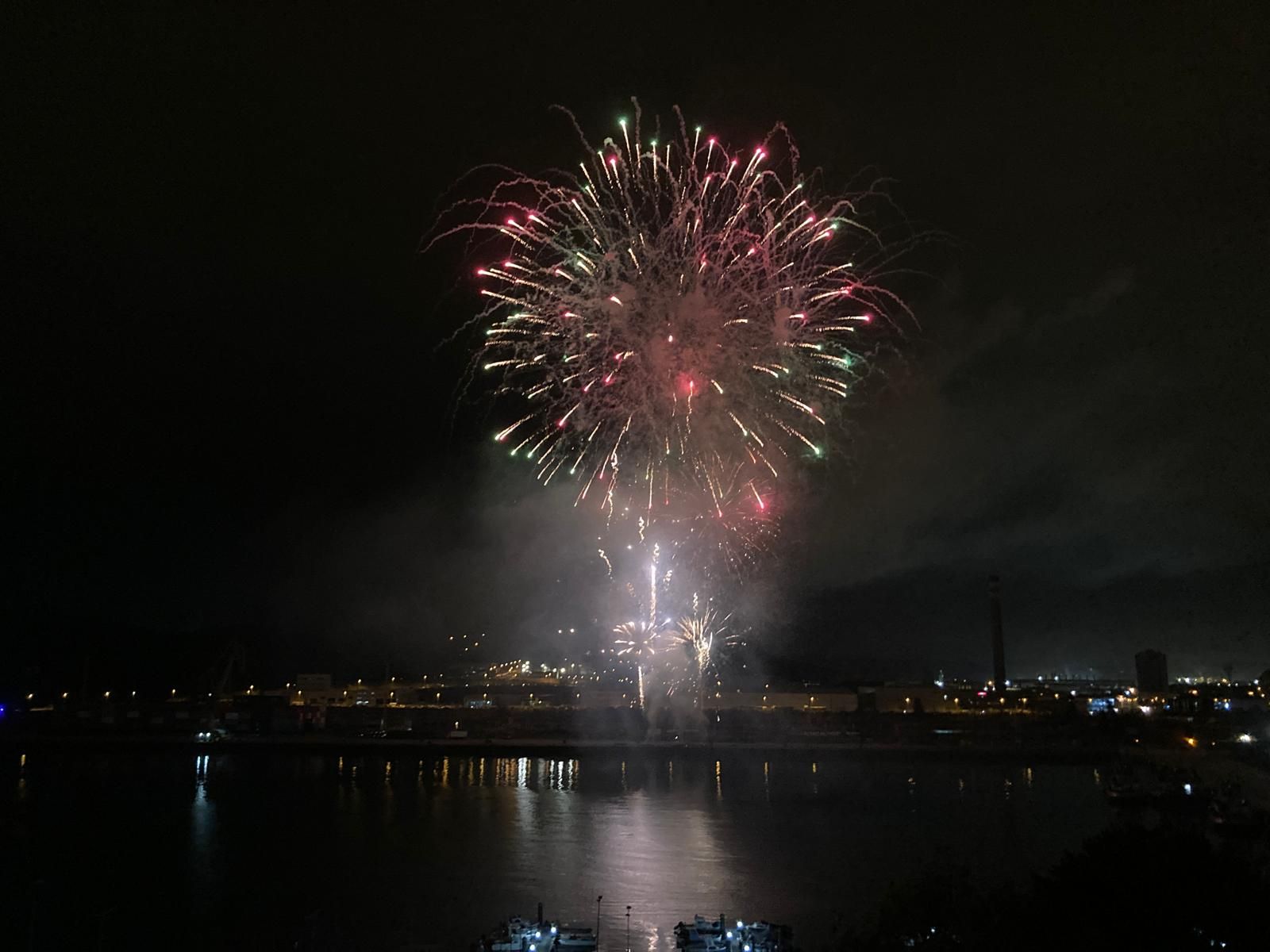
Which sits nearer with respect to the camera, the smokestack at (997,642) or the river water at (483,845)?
the river water at (483,845)

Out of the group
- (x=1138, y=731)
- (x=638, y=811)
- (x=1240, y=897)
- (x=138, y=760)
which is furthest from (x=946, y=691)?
(x=1240, y=897)

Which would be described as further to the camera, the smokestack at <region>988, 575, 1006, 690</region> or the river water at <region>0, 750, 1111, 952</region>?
the smokestack at <region>988, 575, 1006, 690</region>

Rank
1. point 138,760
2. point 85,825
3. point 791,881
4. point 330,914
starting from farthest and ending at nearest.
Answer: point 138,760, point 85,825, point 791,881, point 330,914

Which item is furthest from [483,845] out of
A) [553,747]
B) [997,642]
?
[997,642]

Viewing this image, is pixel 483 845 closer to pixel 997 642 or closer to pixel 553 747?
pixel 553 747

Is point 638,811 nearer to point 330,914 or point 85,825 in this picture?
point 330,914

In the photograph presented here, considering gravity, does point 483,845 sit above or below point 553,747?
→ above

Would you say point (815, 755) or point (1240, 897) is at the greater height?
point (1240, 897)

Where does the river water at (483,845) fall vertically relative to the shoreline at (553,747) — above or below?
above
